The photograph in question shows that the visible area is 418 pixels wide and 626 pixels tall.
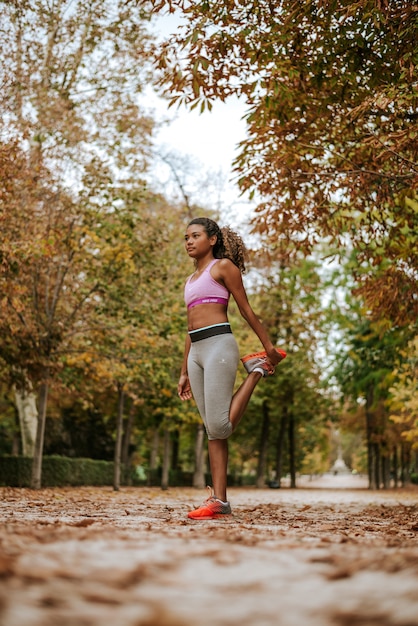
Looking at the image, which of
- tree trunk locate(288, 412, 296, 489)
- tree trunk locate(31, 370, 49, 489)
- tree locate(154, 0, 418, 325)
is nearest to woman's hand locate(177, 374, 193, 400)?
tree locate(154, 0, 418, 325)

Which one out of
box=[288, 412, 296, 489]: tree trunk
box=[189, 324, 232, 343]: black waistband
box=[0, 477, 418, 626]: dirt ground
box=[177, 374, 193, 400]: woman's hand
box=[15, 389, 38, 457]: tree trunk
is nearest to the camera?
box=[0, 477, 418, 626]: dirt ground

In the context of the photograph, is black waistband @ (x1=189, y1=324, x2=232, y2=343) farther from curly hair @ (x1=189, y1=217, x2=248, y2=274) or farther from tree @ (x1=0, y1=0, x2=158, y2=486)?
tree @ (x1=0, y1=0, x2=158, y2=486)

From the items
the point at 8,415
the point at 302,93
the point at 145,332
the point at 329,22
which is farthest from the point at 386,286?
the point at 8,415

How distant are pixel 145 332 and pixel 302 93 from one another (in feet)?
26.7

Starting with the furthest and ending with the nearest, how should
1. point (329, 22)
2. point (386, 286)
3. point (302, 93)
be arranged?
point (386, 286) < point (302, 93) < point (329, 22)

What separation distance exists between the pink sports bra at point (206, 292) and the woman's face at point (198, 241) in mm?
191

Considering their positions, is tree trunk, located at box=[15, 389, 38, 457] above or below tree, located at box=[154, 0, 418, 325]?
below

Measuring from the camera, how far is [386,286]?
977 cm

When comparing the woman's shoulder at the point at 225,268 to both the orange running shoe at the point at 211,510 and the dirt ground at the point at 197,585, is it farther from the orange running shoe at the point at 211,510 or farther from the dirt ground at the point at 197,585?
the dirt ground at the point at 197,585

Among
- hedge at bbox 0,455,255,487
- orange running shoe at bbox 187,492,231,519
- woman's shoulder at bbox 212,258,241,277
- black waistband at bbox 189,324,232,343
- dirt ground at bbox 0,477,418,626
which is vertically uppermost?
woman's shoulder at bbox 212,258,241,277

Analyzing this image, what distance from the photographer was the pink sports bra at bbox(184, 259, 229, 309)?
5777 mm

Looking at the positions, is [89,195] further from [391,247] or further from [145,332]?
[391,247]

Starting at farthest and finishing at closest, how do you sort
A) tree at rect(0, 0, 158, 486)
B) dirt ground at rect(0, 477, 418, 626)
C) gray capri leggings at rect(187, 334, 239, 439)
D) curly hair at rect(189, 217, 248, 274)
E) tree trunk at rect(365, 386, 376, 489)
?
tree trunk at rect(365, 386, 376, 489) < tree at rect(0, 0, 158, 486) < curly hair at rect(189, 217, 248, 274) < gray capri leggings at rect(187, 334, 239, 439) < dirt ground at rect(0, 477, 418, 626)

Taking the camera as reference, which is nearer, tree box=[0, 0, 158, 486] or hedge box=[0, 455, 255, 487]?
tree box=[0, 0, 158, 486]
